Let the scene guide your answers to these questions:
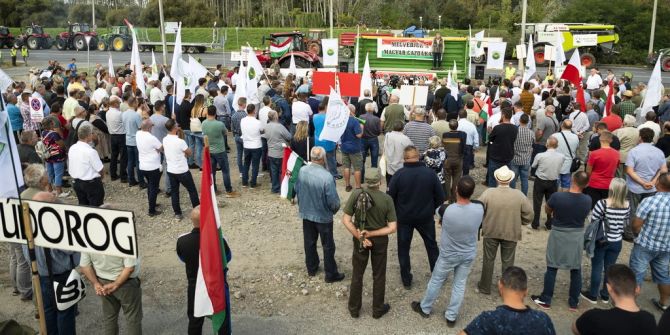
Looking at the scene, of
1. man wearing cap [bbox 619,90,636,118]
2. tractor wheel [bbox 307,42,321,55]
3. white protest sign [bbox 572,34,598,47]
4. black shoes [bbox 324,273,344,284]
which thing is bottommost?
black shoes [bbox 324,273,344,284]

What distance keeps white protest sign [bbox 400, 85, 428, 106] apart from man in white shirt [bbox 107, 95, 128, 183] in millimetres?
5694

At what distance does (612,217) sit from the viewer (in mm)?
5711

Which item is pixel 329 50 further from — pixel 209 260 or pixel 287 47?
pixel 209 260

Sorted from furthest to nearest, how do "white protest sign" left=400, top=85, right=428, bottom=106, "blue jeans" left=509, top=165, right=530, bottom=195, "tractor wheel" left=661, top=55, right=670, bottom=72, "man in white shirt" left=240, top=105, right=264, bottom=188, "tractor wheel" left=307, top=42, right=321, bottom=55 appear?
1. "tractor wheel" left=307, top=42, right=321, bottom=55
2. "tractor wheel" left=661, top=55, right=670, bottom=72
3. "white protest sign" left=400, top=85, right=428, bottom=106
4. "man in white shirt" left=240, top=105, right=264, bottom=188
5. "blue jeans" left=509, top=165, right=530, bottom=195

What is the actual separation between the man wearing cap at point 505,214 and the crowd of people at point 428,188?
0.04 ft

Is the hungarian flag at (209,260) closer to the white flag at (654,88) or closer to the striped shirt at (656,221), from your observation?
the striped shirt at (656,221)

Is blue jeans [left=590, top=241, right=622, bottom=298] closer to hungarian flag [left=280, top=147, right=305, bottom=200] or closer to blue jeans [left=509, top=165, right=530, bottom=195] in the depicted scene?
blue jeans [left=509, top=165, right=530, bottom=195]

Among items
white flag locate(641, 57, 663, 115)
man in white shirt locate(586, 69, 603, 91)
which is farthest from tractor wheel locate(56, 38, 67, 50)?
white flag locate(641, 57, 663, 115)

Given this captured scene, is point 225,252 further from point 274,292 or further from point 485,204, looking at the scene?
point 485,204

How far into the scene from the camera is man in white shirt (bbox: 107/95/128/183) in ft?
32.9

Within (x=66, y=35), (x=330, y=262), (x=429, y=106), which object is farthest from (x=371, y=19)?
(x=330, y=262)

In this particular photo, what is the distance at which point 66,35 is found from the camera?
4222 cm

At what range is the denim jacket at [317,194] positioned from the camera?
620 cm

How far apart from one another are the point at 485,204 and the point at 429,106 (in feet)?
25.6
